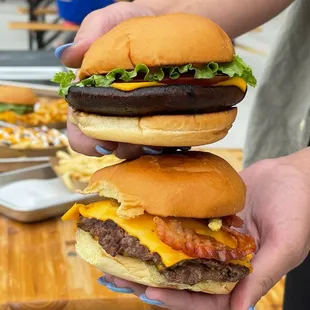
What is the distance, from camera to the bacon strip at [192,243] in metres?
1.23

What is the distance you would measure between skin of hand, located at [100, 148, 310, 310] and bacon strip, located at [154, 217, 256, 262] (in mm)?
98

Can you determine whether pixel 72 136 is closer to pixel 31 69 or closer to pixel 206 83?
pixel 206 83

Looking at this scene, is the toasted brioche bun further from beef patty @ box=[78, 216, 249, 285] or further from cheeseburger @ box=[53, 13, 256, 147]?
beef patty @ box=[78, 216, 249, 285]

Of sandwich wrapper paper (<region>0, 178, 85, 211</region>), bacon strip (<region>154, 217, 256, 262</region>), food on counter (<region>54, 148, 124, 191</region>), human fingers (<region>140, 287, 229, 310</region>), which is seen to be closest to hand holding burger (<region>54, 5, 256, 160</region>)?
bacon strip (<region>154, 217, 256, 262</region>)

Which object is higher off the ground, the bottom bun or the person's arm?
the person's arm

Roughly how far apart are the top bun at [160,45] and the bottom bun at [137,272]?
38 cm

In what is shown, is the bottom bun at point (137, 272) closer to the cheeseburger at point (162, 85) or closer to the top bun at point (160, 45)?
the cheeseburger at point (162, 85)

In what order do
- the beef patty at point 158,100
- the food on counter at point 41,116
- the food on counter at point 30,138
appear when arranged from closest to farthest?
the beef patty at point 158,100, the food on counter at point 30,138, the food on counter at point 41,116

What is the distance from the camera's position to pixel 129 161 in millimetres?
1354

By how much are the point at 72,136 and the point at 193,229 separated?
405mm

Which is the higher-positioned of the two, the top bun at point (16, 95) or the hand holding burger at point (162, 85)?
the hand holding burger at point (162, 85)

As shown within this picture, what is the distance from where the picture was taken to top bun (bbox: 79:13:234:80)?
1.18 metres

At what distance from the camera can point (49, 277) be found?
1.80 meters

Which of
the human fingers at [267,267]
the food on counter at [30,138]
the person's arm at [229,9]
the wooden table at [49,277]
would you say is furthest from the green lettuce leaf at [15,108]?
the human fingers at [267,267]
